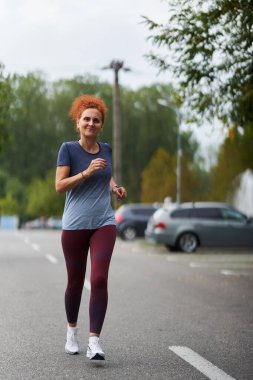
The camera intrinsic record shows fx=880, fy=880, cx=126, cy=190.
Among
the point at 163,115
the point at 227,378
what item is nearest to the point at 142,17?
the point at 227,378

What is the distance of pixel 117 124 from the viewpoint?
113ft

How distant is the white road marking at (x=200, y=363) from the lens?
5.95 metres

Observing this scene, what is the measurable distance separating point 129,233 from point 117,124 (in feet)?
14.2

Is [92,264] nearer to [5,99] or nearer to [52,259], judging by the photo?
[5,99]

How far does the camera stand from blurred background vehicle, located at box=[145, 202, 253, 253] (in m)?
25.4

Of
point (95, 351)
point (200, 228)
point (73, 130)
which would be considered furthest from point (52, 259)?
point (73, 130)

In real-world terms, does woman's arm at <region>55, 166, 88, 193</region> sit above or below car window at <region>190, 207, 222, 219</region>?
above

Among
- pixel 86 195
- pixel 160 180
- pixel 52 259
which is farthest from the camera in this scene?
pixel 160 180

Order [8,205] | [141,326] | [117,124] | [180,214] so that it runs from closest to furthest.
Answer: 1. [141,326]
2. [180,214]
3. [117,124]
4. [8,205]

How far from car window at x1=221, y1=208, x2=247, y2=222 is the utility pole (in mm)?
8692

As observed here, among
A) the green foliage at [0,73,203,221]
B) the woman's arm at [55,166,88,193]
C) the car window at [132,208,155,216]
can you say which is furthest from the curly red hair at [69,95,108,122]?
the green foliage at [0,73,203,221]

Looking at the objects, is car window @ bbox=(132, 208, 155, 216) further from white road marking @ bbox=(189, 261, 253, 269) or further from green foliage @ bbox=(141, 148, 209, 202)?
green foliage @ bbox=(141, 148, 209, 202)

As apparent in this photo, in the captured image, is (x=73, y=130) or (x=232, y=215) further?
(x=73, y=130)

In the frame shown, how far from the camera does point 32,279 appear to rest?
14.7 m
